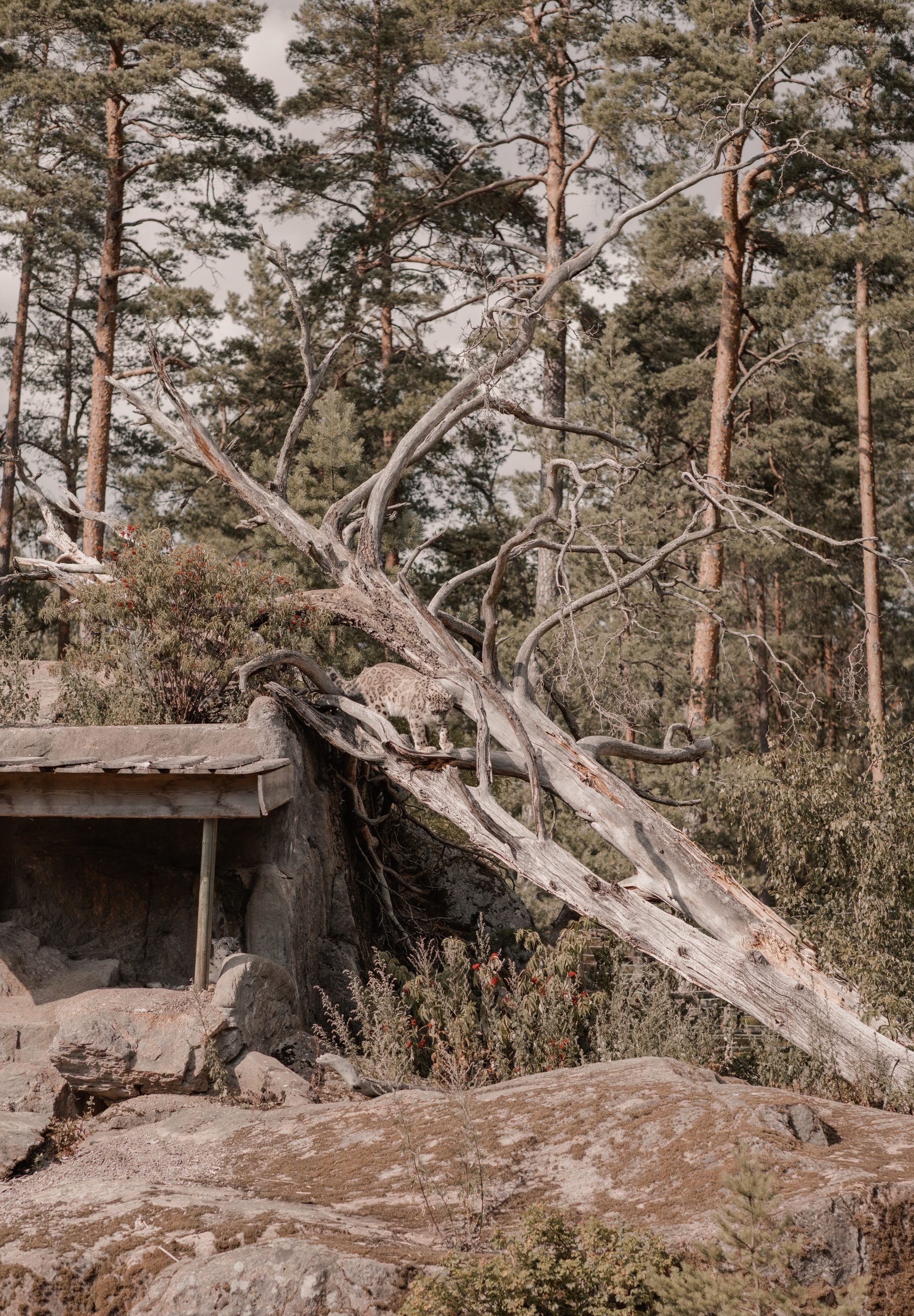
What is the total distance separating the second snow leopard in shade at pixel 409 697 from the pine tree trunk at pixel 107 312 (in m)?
8.12

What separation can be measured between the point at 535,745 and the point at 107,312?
39.1 feet

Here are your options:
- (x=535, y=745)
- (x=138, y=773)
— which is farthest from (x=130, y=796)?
(x=535, y=745)

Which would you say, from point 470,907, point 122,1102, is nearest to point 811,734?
point 470,907

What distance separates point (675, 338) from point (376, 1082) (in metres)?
16.8

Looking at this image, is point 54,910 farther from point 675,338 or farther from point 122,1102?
point 675,338

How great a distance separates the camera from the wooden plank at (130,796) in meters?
8.28

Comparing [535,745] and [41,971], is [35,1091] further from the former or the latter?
[535,745]

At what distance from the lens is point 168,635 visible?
34.2ft

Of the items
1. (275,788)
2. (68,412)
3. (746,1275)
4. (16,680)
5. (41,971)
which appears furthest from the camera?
(68,412)

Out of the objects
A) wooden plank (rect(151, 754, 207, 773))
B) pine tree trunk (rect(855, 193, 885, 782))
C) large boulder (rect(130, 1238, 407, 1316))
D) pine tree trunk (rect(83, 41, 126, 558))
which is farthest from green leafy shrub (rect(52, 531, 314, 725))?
pine tree trunk (rect(855, 193, 885, 782))

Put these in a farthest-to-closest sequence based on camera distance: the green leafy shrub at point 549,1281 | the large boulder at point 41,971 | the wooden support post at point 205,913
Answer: the large boulder at point 41,971 < the wooden support post at point 205,913 < the green leafy shrub at point 549,1281

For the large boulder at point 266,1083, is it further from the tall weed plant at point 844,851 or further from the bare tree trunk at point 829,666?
the bare tree trunk at point 829,666

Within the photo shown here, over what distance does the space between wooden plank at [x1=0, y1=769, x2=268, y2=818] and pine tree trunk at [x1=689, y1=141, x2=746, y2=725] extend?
780 cm

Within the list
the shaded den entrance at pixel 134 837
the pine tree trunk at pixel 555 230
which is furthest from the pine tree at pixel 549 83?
the shaded den entrance at pixel 134 837
